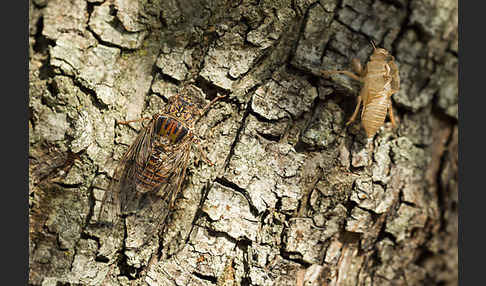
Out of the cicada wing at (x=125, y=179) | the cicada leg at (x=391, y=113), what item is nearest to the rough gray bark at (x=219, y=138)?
the cicada wing at (x=125, y=179)

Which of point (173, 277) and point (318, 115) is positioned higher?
point (318, 115)

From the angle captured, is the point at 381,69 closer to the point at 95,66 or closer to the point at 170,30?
the point at 170,30

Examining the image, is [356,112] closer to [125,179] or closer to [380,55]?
[380,55]

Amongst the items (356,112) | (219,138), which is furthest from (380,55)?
(219,138)

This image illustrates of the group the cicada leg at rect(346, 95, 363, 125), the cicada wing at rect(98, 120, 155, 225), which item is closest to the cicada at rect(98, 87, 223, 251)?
the cicada wing at rect(98, 120, 155, 225)

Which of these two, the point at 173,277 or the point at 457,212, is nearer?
the point at 173,277

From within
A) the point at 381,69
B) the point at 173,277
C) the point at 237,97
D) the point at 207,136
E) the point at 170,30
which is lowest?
the point at 173,277

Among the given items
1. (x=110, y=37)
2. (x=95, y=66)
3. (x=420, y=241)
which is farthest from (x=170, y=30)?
(x=420, y=241)

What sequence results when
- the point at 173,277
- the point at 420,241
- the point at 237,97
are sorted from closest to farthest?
1. the point at 173,277
2. the point at 237,97
3. the point at 420,241
